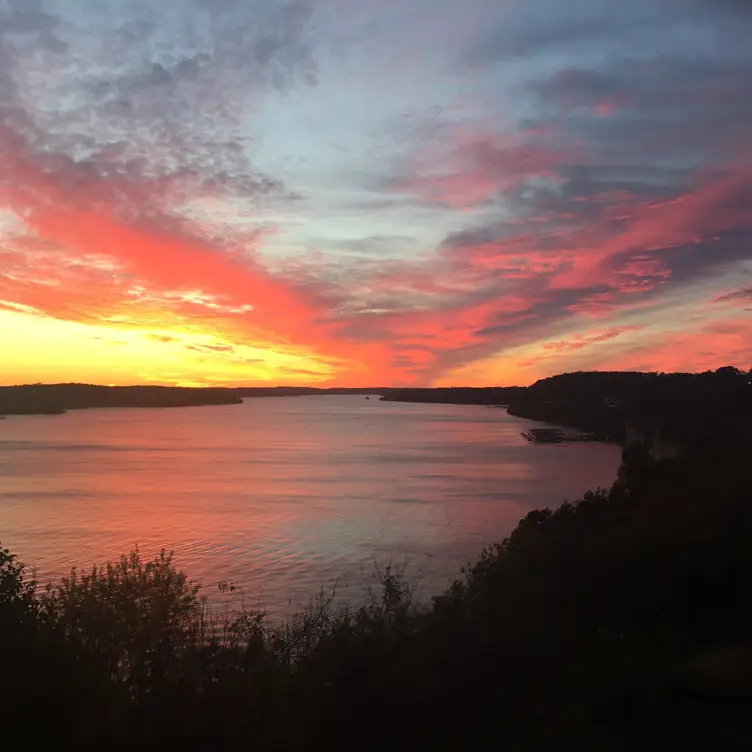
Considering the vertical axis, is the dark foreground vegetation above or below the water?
above

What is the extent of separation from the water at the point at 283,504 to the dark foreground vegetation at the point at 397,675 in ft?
33.5

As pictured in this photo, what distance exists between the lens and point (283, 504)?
42.2 m

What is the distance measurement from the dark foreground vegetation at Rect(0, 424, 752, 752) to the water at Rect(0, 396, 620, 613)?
33.5 feet

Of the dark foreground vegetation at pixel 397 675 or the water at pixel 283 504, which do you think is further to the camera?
the water at pixel 283 504

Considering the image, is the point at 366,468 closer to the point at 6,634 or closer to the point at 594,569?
the point at 594,569

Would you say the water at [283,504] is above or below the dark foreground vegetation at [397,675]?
below

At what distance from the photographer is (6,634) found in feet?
28.4

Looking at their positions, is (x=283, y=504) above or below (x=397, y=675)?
below

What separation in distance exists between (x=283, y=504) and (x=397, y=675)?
34.5m

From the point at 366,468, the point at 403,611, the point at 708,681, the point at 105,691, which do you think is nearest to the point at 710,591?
the point at 708,681

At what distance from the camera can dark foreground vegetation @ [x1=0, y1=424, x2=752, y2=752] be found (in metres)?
7.61

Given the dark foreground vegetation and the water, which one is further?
the water

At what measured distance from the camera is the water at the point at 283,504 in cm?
2705

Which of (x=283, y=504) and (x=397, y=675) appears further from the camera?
(x=283, y=504)
